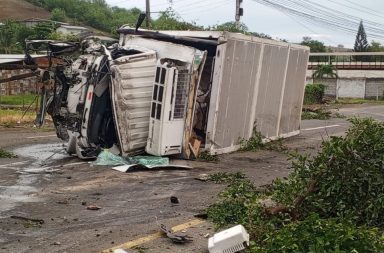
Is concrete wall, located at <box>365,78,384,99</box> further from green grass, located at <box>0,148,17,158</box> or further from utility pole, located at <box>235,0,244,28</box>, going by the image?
green grass, located at <box>0,148,17,158</box>

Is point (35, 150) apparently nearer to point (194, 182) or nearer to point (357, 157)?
point (194, 182)

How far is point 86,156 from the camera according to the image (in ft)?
35.7

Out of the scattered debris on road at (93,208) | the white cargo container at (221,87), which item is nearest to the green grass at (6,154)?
the white cargo container at (221,87)

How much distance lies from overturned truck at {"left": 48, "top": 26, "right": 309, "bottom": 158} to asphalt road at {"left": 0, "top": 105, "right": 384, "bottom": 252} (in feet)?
1.88

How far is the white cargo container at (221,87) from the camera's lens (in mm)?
10992

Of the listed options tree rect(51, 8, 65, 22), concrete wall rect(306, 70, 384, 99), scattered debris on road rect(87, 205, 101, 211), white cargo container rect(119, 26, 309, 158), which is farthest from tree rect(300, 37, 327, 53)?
scattered debris on road rect(87, 205, 101, 211)

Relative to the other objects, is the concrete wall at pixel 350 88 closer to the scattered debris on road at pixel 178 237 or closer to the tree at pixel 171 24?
the tree at pixel 171 24

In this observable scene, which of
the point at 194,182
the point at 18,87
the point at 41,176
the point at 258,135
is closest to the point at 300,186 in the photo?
the point at 194,182

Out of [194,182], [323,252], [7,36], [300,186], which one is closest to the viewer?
[323,252]

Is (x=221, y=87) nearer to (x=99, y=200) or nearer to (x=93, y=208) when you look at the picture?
(x=99, y=200)

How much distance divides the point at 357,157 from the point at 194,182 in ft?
12.1

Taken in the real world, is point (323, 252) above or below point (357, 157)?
below

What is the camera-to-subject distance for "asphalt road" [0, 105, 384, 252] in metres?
5.73

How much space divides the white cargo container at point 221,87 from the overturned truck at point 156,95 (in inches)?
0.8
